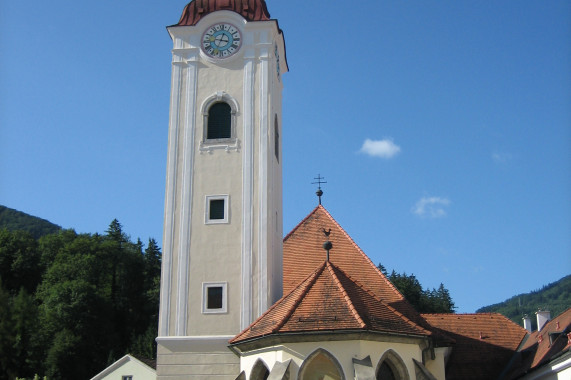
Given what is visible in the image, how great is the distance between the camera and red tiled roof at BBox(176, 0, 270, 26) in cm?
2448

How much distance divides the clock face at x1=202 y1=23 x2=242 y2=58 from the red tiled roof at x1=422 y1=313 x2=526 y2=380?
13.3 m

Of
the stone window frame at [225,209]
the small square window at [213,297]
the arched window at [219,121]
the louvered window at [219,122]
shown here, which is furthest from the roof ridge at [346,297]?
the louvered window at [219,122]

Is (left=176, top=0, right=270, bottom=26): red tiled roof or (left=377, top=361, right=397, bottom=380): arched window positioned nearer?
(left=377, top=361, right=397, bottom=380): arched window

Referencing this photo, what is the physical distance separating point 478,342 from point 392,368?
11624 mm

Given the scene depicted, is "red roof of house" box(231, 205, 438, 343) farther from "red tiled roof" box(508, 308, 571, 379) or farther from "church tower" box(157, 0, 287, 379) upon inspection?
"red tiled roof" box(508, 308, 571, 379)

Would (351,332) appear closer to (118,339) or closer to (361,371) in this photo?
(361,371)

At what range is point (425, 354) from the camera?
65.9ft

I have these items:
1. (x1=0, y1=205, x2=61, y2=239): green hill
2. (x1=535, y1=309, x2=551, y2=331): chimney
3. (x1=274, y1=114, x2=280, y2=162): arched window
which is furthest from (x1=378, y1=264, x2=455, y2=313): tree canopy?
(x1=0, y1=205, x2=61, y2=239): green hill

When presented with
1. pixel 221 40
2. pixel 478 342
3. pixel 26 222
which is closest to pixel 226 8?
pixel 221 40

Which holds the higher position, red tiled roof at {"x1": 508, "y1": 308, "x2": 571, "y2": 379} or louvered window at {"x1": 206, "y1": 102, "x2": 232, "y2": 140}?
louvered window at {"x1": 206, "y1": 102, "x2": 232, "y2": 140}

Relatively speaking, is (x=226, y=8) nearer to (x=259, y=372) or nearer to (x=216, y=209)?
(x=216, y=209)

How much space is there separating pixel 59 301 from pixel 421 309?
94.3 feet

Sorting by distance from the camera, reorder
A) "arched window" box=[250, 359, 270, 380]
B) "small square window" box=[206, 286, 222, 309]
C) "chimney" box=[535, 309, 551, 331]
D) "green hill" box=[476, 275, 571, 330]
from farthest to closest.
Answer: "green hill" box=[476, 275, 571, 330], "chimney" box=[535, 309, 551, 331], "small square window" box=[206, 286, 222, 309], "arched window" box=[250, 359, 270, 380]

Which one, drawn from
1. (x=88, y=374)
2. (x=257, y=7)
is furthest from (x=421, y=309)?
(x=257, y=7)
